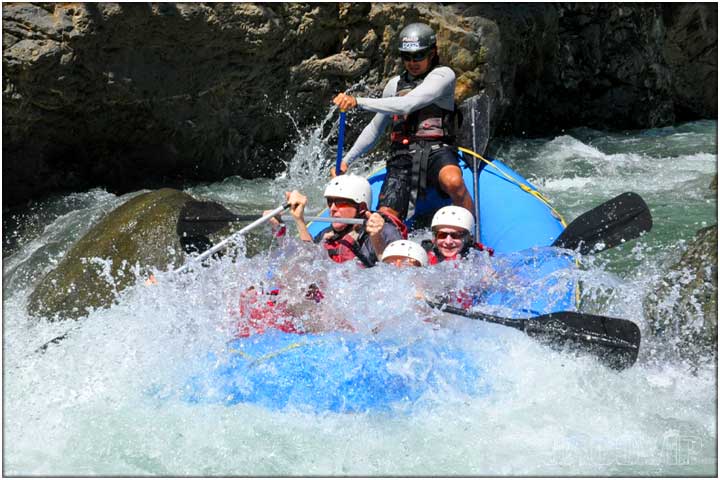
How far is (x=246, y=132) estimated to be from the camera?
873 cm

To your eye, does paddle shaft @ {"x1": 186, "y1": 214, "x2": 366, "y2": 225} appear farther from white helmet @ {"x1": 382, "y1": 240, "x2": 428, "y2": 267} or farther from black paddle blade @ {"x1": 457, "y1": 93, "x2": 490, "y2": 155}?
black paddle blade @ {"x1": 457, "y1": 93, "x2": 490, "y2": 155}

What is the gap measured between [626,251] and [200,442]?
3.83 metres

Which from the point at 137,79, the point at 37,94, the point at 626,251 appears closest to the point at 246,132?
the point at 137,79

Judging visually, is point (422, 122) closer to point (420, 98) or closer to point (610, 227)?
point (420, 98)

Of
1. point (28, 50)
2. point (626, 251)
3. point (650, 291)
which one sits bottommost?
point (626, 251)

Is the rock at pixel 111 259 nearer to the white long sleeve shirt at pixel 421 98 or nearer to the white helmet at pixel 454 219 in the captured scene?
the white long sleeve shirt at pixel 421 98

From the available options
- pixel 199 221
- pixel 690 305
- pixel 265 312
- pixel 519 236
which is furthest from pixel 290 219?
pixel 690 305

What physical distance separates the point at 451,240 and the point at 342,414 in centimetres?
124

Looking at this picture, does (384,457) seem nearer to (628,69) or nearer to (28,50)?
(28,50)

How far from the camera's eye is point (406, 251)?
14.7 ft

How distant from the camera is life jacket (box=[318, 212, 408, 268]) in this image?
15.3 ft

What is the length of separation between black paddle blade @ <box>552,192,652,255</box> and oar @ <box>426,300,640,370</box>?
1.17m

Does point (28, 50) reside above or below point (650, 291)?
above

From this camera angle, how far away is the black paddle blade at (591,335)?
4.12 metres
